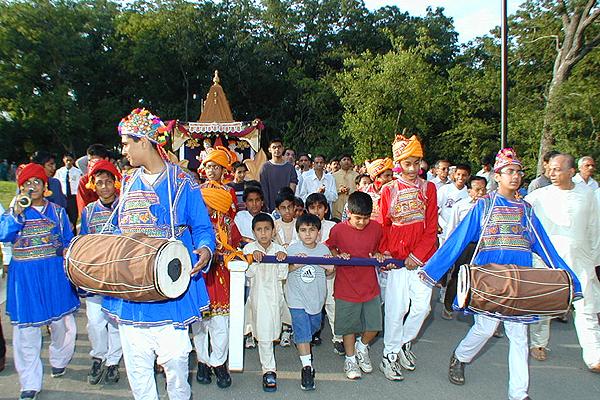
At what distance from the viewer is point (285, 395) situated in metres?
4.34

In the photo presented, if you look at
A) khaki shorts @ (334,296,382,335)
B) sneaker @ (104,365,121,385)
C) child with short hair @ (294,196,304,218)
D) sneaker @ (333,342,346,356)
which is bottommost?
sneaker @ (333,342,346,356)

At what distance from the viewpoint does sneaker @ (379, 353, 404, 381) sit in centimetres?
464

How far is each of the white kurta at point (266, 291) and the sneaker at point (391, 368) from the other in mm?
Answer: 1029

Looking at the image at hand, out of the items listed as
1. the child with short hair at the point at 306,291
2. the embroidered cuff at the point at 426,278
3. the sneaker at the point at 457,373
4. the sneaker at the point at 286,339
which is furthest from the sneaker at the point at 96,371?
the sneaker at the point at 457,373

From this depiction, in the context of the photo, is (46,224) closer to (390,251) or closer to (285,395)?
(285,395)

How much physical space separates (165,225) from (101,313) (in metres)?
1.82

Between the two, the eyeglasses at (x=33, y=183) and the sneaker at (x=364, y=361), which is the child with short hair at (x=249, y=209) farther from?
the eyeglasses at (x=33, y=183)

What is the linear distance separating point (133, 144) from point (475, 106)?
2072 centimetres

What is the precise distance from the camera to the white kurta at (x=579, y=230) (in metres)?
5.04

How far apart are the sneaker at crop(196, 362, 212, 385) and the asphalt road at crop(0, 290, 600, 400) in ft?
0.21

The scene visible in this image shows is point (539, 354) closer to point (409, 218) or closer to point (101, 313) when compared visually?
point (409, 218)

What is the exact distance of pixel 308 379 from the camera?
4.42 m

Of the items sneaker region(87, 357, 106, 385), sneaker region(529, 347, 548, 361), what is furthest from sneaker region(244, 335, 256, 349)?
sneaker region(529, 347, 548, 361)

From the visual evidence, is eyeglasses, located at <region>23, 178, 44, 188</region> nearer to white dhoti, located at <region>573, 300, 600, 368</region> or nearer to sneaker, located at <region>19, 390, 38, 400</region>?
sneaker, located at <region>19, 390, 38, 400</region>
